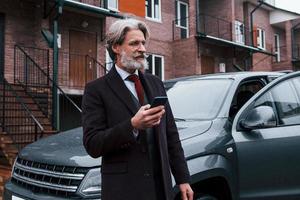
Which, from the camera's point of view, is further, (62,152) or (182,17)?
(182,17)

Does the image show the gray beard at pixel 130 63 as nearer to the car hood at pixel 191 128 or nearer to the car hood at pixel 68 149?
the car hood at pixel 68 149

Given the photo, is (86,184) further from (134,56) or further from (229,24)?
(229,24)

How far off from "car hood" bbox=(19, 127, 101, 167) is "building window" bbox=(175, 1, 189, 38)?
645 inches

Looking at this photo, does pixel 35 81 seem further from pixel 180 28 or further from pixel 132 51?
pixel 132 51

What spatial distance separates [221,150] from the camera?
151 inches

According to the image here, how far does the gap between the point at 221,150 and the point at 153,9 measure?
15.7 metres

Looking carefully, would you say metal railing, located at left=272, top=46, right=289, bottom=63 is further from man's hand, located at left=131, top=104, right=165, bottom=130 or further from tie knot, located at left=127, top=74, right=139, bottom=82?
man's hand, located at left=131, top=104, right=165, bottom=130

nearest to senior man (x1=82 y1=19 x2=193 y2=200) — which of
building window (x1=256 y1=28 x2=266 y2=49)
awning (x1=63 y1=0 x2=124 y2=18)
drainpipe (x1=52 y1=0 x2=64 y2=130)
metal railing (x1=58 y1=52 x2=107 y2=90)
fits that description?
drainpipe (x1=52 y1=0 x2=64 y2=130)

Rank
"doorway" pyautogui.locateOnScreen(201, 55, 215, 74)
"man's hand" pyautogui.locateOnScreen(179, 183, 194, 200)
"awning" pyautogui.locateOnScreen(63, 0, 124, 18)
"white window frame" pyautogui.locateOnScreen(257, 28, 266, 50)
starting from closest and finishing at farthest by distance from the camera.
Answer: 1. "man's hand" pyautogui.locateOnScreen(179, 183, 194, 200)
2. "awning" pyautogui.locateOnScreen(63, 0, 124, 18)
3. "doorway" pyautogui.locateOnScreen(201, 55, 215, 74)
4. "white window frame" pyautogui.locateOnScreen(257, 28, 266, 50)

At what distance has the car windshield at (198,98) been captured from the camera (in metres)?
4.20

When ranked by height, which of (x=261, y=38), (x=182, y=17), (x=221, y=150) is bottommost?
(x=221, y=150)

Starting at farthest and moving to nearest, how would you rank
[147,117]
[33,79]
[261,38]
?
1. [261,38]
2. [33,79]
3. [147,117]

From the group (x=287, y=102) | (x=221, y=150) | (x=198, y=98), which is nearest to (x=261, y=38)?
(x=287, y=102)

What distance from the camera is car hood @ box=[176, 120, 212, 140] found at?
3672mm
